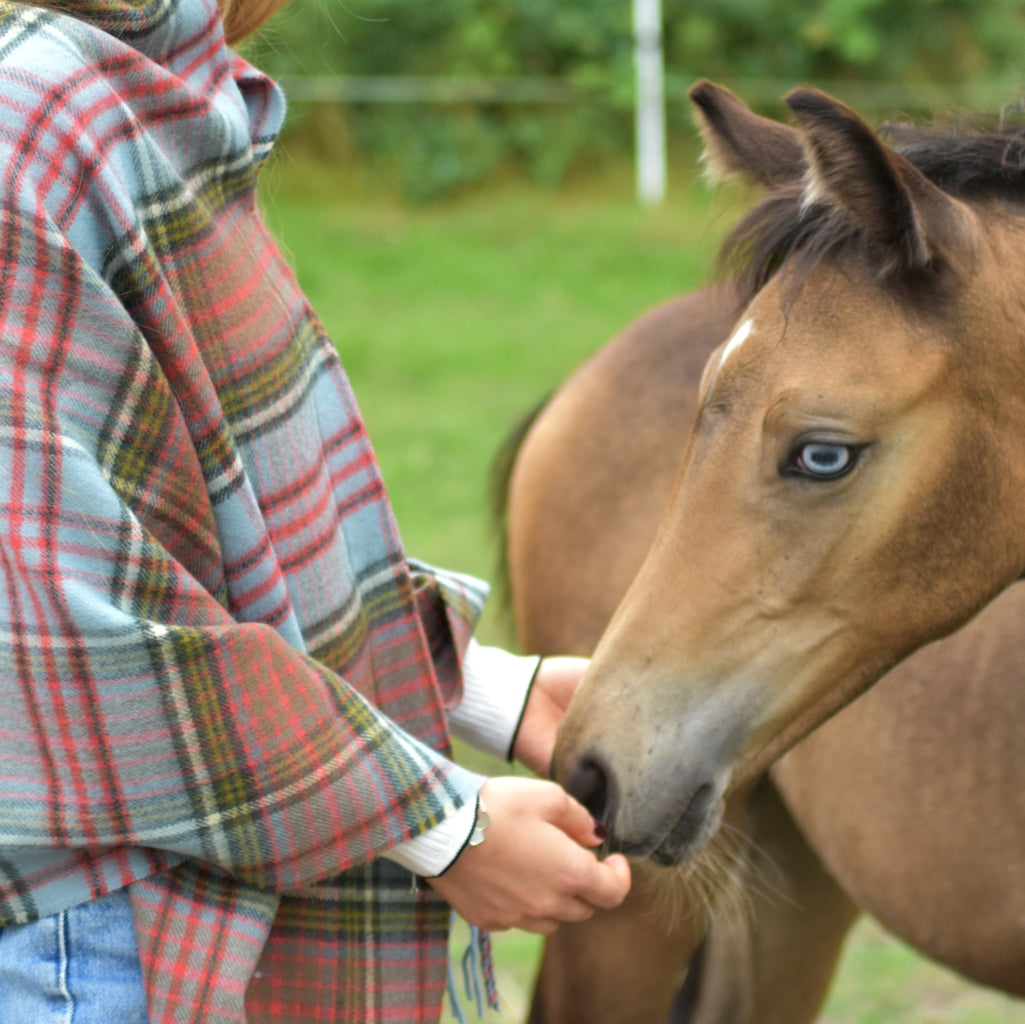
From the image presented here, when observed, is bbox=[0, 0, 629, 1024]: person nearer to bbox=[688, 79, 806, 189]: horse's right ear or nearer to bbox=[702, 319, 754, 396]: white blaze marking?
bbox=[702, 319, 754, 396]: white blaze marking

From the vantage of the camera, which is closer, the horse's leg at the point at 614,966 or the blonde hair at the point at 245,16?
the blonde hair at the point at 245,16

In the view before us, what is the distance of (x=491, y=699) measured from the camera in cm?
148

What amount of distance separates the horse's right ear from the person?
55 centimetres

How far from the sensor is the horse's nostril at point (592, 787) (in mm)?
1335

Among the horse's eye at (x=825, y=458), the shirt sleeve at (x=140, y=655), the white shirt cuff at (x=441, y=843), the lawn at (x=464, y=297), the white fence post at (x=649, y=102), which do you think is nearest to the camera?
the shirt sleeve at (x=140, y=655)

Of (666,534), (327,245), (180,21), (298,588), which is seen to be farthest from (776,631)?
(327,245)

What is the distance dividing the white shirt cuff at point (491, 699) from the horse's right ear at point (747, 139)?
611 millimetres

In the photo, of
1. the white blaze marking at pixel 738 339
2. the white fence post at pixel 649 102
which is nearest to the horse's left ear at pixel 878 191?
the white blaze marking at pixel 738 339

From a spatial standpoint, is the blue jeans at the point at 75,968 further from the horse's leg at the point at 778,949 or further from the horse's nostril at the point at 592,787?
the horse's leg at the point at 778,949

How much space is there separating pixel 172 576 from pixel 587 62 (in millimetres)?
10023

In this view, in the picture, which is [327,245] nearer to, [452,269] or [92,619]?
[452,269]

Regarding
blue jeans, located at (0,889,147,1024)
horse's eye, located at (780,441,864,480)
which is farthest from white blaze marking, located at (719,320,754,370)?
blue jeans, located at (0,889,147,1024)

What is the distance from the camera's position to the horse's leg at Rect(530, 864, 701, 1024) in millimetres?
2250

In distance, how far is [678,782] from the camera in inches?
52.7
